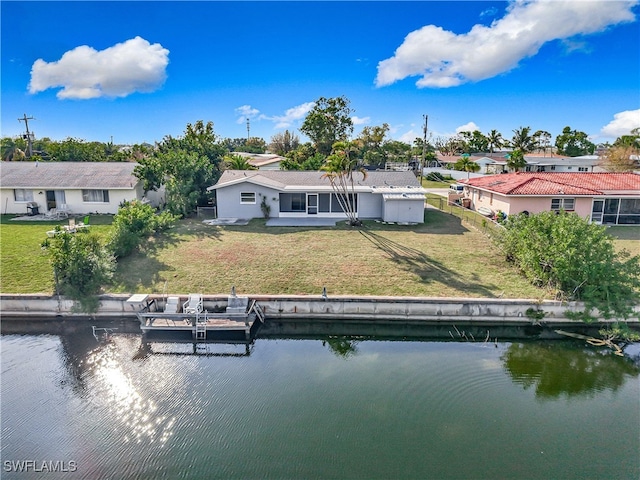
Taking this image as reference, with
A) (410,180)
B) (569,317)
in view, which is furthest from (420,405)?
(410,180)

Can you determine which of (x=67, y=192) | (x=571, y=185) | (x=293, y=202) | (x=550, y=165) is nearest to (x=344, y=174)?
(x=293, y=202)

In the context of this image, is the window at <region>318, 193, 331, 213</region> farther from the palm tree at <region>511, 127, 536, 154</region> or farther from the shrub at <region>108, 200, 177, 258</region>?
the palm tree at <region>511, 127, 536, 154</region>

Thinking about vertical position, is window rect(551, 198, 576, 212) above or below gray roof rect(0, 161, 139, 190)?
below

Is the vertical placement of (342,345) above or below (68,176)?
below

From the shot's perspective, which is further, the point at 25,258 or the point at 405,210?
the point at 405,210

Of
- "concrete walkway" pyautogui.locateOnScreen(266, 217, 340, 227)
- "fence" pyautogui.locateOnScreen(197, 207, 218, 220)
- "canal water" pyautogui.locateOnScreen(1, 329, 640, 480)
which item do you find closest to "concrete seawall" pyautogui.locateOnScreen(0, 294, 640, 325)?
"canal water" pyautogui.locateOnScreen(1, 329, 640, 480)

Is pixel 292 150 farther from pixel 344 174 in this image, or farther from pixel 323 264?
pixel 323 264

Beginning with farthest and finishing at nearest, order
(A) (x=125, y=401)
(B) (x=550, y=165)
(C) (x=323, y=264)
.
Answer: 1. (B) (x=550, y=165)
2. (C) (x=323, y=264)
3. (A) (x=125, y=401)
